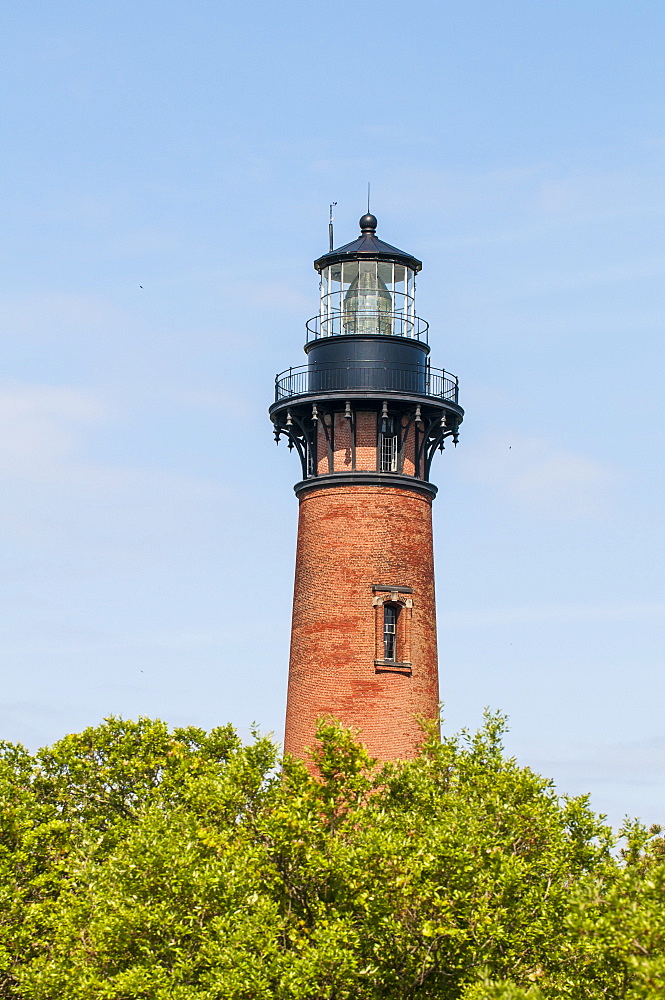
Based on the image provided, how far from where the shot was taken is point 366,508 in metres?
41.4

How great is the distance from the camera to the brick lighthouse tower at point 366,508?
40.5m

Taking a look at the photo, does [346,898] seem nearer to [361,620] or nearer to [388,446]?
[361,620]

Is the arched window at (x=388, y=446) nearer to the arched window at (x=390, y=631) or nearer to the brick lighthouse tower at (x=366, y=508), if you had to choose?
the brick lighthouse tower at (x=366, y=508)

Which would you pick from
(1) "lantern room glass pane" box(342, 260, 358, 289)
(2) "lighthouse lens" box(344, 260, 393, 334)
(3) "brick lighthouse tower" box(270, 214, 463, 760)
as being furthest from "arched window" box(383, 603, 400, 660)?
(1) "lantern room glass pane" box(342, 260, 358, 289)

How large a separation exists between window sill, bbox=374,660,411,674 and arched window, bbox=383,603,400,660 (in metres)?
0.24

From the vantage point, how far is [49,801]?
3497 centimetres

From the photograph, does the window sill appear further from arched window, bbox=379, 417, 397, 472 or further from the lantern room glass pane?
the lantern room glass pane

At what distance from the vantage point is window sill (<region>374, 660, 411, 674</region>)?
40438mm

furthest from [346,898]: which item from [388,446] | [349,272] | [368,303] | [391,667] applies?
[349,272]

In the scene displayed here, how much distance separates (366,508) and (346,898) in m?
17.4

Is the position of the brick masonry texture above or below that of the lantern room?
below

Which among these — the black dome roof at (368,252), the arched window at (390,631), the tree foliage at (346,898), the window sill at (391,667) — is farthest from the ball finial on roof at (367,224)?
the tree foliage at (346,898)

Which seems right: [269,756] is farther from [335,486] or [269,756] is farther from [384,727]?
[335,486]

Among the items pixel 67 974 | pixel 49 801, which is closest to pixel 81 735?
pixel 49 801
